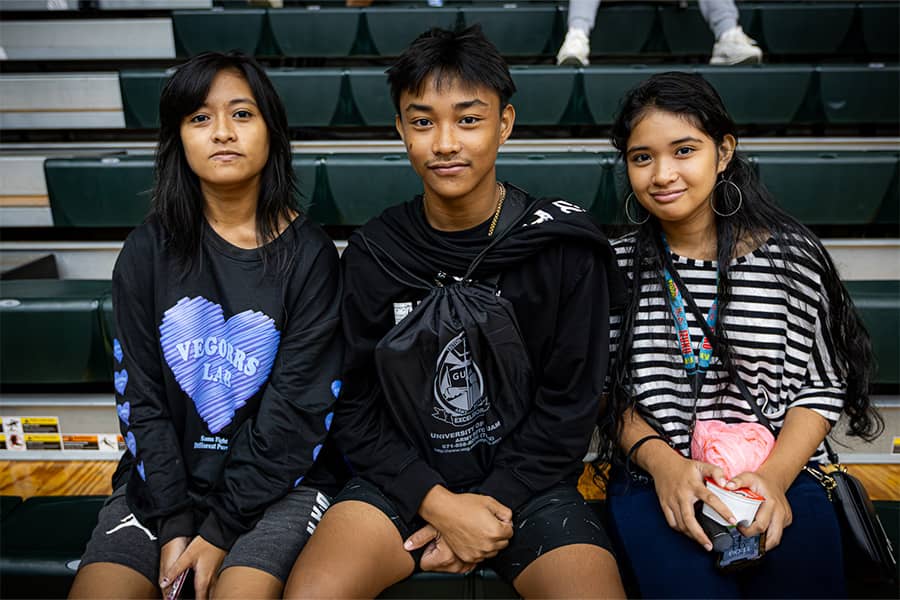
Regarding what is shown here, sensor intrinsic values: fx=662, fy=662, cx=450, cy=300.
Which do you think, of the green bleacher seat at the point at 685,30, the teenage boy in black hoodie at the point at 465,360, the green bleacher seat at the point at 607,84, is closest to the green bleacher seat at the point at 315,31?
the green bleacher seat at the point at 607,84

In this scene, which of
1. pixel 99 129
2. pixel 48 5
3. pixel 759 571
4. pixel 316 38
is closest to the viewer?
pixel 759 571

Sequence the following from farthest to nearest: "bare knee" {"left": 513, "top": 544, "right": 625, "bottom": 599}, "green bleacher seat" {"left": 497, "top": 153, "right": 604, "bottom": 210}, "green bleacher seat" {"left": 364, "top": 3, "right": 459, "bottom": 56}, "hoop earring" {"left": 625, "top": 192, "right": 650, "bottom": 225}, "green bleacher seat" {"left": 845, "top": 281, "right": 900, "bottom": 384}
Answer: "green bleacher seat" {"left": 364, "top": 3, "right": 459, "bottom": 56}
"green bleacher seat" {"left": 497, "top": 153, "right": 604, "bottom": 210}
"green bleacher seat" {"left": 845, "top": 281, "right": 900, "bottom": 384}
"hoop earring" {"left": 625, "top": 192, "right": 650, "bottom": 225}
"bare knee" {"left": 513, "top": 544, "right": 625, "bottom": 599}

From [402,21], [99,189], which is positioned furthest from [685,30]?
[99,189]

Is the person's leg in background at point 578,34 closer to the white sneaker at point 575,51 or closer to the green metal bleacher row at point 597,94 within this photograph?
the white sneaker at point 575,51

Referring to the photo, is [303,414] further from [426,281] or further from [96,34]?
[96,34]

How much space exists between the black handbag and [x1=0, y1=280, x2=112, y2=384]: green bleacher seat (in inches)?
25.1

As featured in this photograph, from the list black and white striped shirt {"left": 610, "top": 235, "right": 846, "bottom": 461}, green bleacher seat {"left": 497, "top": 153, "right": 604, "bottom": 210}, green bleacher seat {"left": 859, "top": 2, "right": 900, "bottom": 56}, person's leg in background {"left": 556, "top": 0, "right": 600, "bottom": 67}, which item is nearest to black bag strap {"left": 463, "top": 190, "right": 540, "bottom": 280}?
black and white striped shirt {"left": 610, "top": 235, "right": 846, "bottom": 461}

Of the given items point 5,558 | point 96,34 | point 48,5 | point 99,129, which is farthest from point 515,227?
point 48,5

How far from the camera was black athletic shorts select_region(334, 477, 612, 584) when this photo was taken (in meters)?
0.42

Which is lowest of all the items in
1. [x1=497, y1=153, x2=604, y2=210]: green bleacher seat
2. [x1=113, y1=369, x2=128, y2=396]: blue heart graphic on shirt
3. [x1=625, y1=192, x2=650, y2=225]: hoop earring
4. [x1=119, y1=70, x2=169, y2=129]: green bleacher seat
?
[x1=113, y1=369, x2=128, y2=396]: blue heart graphic on shirt

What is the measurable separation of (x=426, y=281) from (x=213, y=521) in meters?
0.22

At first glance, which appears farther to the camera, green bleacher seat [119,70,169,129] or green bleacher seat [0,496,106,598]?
green bleacher seat [119,70,169,129]

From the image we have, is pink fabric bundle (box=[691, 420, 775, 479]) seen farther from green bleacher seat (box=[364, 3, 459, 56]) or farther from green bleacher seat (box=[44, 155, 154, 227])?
green bleacher seat (box=[364, 3, 459, 56])

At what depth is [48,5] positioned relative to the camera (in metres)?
1.54
